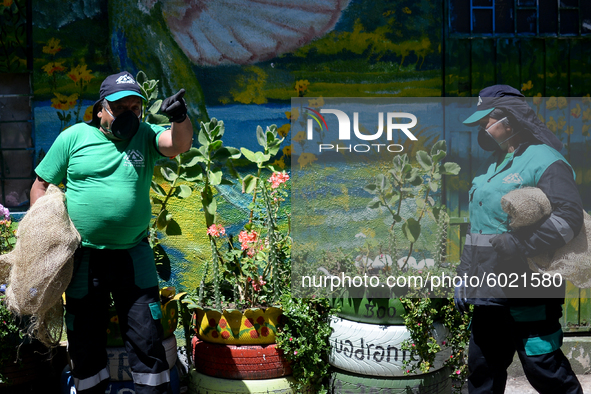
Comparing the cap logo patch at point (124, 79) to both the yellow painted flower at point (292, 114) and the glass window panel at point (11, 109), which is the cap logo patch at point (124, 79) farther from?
the glass window panel at point (11, 109)

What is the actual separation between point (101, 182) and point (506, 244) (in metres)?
2.09

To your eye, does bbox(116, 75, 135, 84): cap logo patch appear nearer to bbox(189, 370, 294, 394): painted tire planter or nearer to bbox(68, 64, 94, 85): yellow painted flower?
bbox(68, 64, 94, 85): yellow painted flower

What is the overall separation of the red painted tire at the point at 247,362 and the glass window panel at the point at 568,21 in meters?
3.44

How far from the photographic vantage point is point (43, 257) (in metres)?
2.95

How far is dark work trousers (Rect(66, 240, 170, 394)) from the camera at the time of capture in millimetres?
2992

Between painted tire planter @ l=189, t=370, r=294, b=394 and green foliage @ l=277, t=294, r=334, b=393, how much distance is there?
3.1 inches

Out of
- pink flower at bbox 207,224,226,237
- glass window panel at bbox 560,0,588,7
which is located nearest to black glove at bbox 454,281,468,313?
pink flower at bbox 207,224,226,237

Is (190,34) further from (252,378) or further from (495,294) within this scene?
(495,294)

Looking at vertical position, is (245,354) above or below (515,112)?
below

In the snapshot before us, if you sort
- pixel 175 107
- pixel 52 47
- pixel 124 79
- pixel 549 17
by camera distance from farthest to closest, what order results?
pixel 549 17
pixel 52 47
pixel 124 79
pixel 175 107

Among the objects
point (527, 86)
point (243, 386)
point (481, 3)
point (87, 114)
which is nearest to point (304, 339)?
point (243, 386)

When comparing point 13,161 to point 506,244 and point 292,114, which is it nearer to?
point 292,114

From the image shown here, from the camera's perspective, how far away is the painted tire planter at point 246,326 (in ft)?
11.7

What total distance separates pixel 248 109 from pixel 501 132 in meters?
2.15
